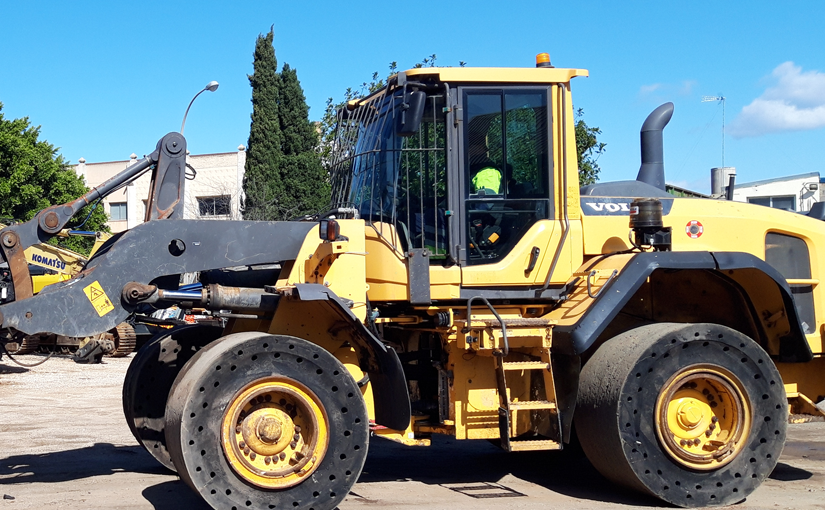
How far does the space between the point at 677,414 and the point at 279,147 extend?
30.0m

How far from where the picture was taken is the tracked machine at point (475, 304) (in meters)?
6.30

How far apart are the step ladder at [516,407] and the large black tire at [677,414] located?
298mm

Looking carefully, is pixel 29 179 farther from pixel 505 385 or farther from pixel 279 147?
pixel 505 385

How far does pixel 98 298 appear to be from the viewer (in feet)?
20.8

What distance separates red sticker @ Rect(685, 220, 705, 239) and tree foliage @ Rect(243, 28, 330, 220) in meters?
26.5

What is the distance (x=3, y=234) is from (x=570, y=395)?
171 inches

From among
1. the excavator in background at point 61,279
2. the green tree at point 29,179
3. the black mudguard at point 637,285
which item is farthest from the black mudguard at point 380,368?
the green tree at point 29,179

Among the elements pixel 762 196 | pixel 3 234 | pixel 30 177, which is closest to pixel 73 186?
pixel 30 177

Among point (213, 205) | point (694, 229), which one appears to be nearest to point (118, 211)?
point (213, 205)

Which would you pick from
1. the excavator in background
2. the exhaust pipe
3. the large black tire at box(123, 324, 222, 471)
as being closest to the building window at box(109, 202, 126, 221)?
the excavator in background

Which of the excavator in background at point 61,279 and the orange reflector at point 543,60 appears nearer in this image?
the orange reflector at point 543,60

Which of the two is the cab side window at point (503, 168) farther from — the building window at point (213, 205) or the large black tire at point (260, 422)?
the building window at point (213, 205)

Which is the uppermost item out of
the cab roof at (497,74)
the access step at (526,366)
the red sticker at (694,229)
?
the cab roof at (497,74)

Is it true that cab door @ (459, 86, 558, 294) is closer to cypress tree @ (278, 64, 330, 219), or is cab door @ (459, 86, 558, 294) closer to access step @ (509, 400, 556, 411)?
access step @ (509, 400, 556, 411)
